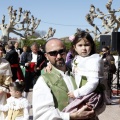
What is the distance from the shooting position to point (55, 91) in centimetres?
307

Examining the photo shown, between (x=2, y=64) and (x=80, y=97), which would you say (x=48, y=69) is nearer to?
(x=80, y=97)

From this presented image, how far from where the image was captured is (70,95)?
10.4 ft

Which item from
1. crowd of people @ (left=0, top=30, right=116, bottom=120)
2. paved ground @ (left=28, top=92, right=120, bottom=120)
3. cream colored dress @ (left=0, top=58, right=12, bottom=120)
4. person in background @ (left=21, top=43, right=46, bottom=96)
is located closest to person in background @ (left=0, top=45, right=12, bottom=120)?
cream colored dress @ (left=0, top=58, right=12, bottom=120)

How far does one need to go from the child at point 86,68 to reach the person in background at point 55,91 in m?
0.09

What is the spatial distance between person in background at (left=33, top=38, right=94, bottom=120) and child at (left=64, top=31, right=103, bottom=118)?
0.09m

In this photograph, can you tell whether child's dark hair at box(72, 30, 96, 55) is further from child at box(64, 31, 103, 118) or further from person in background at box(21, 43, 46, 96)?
person in background at box(21, 43, 46, 96)

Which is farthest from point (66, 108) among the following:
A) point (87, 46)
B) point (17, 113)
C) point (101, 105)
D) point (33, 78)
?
point (33, 78)

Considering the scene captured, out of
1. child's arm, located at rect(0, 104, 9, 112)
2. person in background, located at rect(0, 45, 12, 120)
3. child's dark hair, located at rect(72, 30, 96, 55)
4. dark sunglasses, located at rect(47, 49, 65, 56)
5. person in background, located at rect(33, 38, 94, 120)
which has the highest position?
child's dark hair, located at rect(72, 30, 96, 55)

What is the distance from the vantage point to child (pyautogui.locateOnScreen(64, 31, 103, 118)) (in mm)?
3324

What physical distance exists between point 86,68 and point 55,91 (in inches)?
19.0

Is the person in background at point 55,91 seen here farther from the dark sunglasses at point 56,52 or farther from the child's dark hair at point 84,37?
the child's dark hair at point 84,37

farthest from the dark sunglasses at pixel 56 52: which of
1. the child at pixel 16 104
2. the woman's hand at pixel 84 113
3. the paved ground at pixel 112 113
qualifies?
the paved ground at pixel 112 113

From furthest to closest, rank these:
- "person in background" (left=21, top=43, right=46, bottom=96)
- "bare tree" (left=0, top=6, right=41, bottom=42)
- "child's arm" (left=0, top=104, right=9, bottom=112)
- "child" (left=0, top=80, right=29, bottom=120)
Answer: "bare tree" (left=0, top=6, right=41, bottom=42)
"person in background" (left=21, top=43, right=46, bottom=96)
"child's arm" (left=0, top=104, right=9, bottom=112)
"child" (left=0, top=80, right=29, bottom=120)

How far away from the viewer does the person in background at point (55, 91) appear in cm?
299
